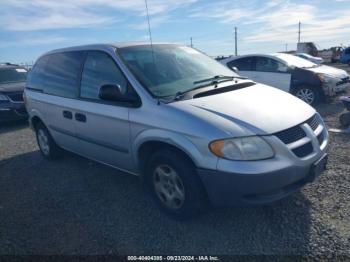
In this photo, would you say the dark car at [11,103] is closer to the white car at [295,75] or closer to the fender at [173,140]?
the white car at [295,75]

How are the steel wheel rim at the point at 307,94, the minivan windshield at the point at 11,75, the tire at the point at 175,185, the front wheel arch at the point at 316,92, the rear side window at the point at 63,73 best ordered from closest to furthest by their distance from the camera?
1. the tire at the point at 175,185
2. the rear side window at the point at 63,73
3. the front wheel arch at the point at 316,92
4. the steel wheel rim at the point at 307,94
5. the minivan windshield at the point at 11,75

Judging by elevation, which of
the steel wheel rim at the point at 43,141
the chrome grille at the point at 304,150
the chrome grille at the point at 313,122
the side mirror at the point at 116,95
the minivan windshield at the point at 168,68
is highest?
the minivan windshield at the point at 168,68

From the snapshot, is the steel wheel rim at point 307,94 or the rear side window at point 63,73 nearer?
the rear side window at point 63,73

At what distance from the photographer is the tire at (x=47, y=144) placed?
566 centimetres

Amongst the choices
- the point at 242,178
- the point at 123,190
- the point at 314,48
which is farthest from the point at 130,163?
the point at 314,48

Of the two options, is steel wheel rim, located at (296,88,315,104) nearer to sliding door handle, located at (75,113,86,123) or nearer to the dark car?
sliding door handle, located at (75,113,86,123)

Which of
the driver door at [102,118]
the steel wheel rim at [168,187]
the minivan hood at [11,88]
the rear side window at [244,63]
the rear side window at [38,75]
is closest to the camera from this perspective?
the steel wheel rim at [168,187]

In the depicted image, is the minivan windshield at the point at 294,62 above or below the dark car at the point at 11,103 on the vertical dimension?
above

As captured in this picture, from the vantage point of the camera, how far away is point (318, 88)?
905 cm

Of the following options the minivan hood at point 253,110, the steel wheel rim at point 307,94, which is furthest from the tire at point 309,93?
the minivan hood at point 253,110

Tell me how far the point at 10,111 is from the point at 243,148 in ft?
27.0

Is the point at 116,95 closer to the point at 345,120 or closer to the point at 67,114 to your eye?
the point at 67,114

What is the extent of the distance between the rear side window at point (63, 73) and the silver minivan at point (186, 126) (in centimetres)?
3

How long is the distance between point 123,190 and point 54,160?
83.1 inches
